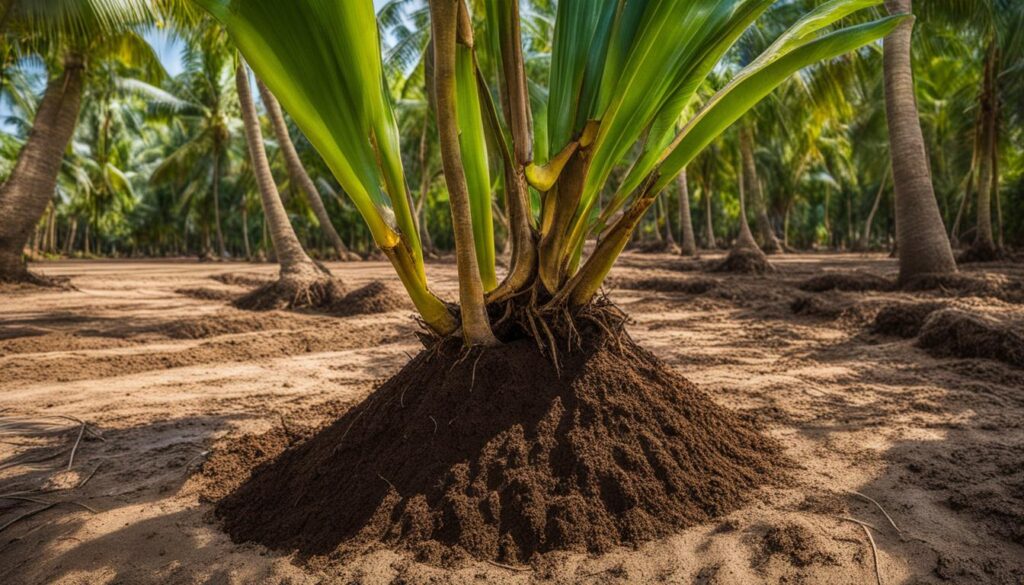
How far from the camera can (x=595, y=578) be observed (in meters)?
1.38

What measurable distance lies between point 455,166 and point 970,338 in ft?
12.6

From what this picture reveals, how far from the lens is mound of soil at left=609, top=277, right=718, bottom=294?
8117mm

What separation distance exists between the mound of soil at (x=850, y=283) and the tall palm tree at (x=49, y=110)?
34.1 feet

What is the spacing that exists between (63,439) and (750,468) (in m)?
3.09

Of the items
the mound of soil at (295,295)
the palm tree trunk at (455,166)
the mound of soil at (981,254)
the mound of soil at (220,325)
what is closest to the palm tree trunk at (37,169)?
the mound of soil at (295,295)

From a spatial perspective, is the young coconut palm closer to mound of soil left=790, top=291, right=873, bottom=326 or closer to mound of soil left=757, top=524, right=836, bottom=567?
mound of soil left=757, top=524, right=836, bottom=567

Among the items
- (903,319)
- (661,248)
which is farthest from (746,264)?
(661,248)

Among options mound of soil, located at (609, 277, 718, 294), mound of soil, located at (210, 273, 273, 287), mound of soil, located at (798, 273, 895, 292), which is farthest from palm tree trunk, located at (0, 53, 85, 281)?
mound of soil, located at (798, 273, 895, 292)

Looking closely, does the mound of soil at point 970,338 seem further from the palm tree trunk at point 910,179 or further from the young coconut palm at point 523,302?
the palm tree trunk at point 910,179

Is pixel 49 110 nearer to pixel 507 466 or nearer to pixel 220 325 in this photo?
pixel 220 325

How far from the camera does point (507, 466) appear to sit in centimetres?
161

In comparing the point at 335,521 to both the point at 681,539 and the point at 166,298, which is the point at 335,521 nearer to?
the point at 681,539

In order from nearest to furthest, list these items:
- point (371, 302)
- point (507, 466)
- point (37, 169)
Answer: point (507, 466), point (371, 302), point (37, 169)

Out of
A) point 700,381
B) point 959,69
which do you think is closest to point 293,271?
point 700,381
